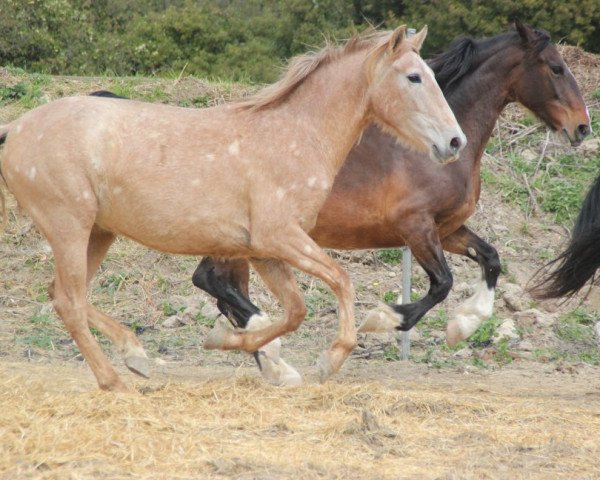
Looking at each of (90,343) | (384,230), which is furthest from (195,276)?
(90,343)

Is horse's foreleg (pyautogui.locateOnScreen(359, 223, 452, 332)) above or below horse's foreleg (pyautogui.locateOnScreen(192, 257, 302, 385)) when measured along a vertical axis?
above

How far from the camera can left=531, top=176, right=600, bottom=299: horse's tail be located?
7.44 m

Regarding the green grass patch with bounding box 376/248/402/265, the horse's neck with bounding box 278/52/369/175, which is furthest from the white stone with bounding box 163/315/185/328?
the horse's neck with bounding box 278/52/369/175

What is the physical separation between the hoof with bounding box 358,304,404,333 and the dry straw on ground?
3.67 ft

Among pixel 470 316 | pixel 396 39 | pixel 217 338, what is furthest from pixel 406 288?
pixel 396 39

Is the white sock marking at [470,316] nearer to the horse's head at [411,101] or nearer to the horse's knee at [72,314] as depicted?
the horse's head at [411,101]

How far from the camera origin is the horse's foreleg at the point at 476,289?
7637 millimetres

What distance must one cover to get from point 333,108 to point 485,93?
2.07 m

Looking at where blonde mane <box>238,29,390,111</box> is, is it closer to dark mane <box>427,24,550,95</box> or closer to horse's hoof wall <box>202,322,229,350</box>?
horse's hoof wall <box>202,322,229,350</box>

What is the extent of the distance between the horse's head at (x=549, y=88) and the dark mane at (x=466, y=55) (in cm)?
3

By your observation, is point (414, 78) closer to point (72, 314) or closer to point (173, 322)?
point (72, 314)

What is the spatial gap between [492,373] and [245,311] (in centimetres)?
198

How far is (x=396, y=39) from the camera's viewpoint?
6117 mm

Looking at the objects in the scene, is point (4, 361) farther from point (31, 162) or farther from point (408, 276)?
point (408, 276)
